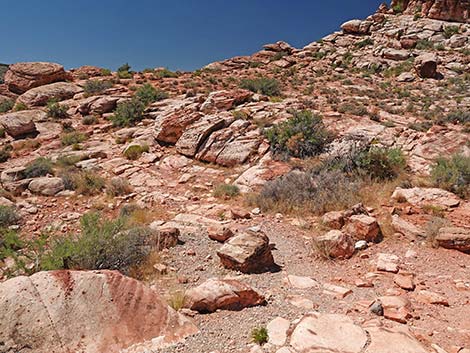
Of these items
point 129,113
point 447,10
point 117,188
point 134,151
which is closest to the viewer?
point 117,188

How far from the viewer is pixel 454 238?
176 inches

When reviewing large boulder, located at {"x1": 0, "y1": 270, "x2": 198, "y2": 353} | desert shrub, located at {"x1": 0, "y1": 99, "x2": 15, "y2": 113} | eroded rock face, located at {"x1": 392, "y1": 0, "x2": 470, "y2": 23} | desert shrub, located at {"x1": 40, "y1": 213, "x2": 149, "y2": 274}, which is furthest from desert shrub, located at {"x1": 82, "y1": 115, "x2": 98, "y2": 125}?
eroded rock face, located at {"x1": 392, "y1": 0, "x2": 470, "y2": 23}

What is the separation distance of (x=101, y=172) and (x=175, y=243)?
532cm

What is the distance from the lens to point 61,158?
9.66 meters

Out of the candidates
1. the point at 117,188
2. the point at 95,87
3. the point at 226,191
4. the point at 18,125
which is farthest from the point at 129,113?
the point at 226,191

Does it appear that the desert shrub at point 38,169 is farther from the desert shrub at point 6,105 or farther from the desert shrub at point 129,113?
the desert shrub at point 6,105

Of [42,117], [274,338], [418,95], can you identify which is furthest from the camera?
[418,95]

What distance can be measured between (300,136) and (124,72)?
16.2 m

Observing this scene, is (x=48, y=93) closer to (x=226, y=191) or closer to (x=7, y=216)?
(x=7, y=216)

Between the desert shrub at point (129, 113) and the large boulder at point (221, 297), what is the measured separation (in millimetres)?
10845

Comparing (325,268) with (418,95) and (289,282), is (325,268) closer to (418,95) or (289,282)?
(289,282)

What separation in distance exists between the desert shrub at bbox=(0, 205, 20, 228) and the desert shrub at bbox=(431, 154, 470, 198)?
30.4ft

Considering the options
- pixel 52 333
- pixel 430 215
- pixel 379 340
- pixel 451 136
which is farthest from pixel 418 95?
pixel 52 333

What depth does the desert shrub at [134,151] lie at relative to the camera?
1009 centimetres
